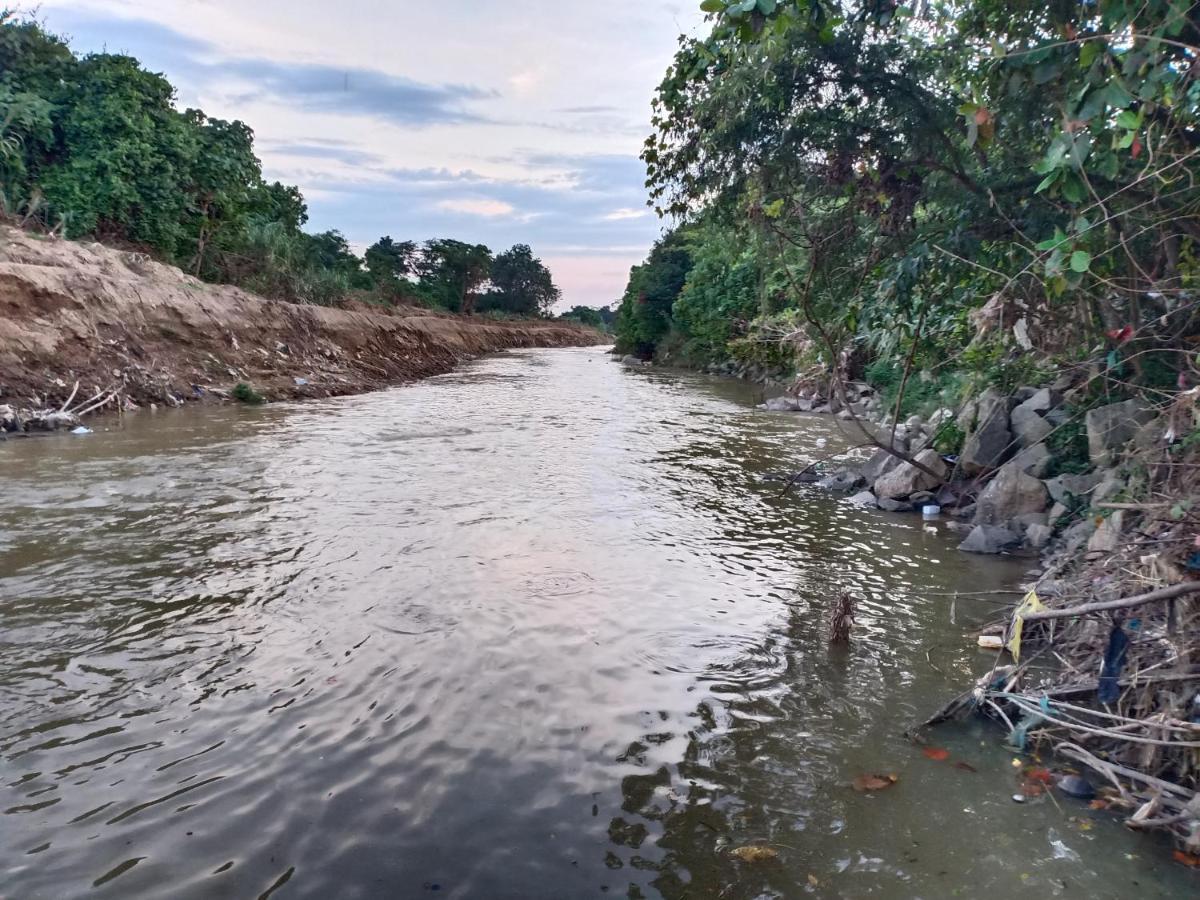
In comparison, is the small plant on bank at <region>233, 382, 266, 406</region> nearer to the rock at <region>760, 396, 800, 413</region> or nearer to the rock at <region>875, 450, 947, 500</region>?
the rock at <region>760, 396, 800, 413</region>

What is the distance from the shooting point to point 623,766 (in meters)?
3.48

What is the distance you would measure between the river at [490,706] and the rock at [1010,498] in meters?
0.60

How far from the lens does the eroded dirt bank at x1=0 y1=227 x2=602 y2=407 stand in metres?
13.1

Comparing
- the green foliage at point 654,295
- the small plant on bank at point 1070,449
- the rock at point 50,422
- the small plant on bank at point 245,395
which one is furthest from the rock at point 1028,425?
the green foliage at point 654,295

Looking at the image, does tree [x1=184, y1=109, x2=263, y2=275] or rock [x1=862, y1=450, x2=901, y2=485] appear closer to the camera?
rock [x1=862, y1=450, x2=901, y2=485]

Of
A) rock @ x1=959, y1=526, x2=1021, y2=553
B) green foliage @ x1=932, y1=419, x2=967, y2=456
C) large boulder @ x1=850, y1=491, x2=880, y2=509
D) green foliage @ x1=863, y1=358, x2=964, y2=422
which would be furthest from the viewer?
green foliage @ x1=863, y1=358, x2=964, y2=422

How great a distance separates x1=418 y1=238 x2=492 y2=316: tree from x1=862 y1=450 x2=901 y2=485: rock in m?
53.6

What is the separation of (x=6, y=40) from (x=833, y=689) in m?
23.5

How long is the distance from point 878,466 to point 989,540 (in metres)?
2.76

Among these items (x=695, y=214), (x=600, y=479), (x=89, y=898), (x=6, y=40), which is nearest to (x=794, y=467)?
(x=600, y=479)

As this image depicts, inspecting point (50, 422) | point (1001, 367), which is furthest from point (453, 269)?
point (1001, 367)

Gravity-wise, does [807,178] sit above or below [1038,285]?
above

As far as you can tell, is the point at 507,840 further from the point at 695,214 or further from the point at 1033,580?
the point at 695,214

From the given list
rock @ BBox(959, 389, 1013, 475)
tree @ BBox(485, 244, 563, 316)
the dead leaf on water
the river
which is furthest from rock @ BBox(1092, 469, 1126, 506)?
tree @ BBox(485, 244, 563, 316)
